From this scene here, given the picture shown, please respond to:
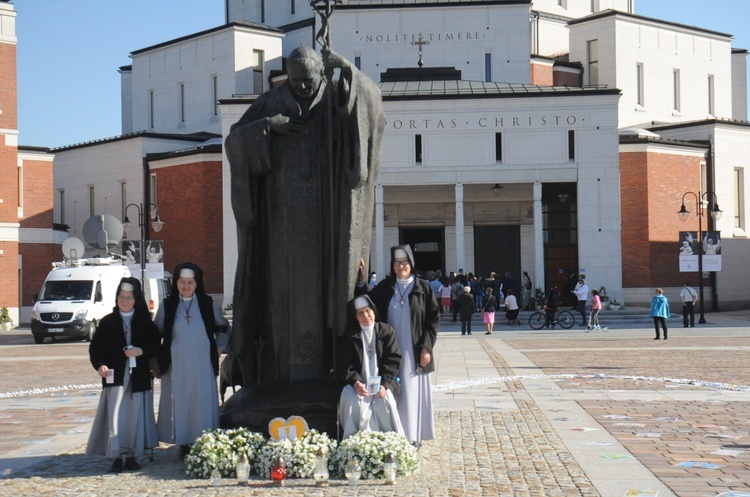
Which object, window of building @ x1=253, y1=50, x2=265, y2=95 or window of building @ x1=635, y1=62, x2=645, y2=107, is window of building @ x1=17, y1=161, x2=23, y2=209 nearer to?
window of building @ x1=253, y1=50, x2=265, y2=95

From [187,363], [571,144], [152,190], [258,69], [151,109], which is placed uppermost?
[258,69]

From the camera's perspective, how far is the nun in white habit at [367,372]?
999cm

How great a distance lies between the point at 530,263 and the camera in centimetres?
4838

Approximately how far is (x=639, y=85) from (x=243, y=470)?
4995cm

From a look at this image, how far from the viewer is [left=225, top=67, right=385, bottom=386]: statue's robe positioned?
10.4 meters

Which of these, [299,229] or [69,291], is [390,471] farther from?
[69,291]

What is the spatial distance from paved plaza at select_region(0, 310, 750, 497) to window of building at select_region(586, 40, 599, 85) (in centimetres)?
3384

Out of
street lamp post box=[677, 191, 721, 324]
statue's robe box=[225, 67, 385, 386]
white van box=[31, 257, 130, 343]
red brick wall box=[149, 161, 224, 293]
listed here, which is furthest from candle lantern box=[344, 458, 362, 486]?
red brick wall box=[149, 161, 224, 293]

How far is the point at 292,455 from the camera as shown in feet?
31.7

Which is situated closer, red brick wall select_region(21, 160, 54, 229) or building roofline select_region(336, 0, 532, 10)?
red brick wall select_region(21, 160, 54, 229)

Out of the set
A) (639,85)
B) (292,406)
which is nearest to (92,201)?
(639,85)

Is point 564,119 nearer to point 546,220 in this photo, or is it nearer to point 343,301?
point 546,220

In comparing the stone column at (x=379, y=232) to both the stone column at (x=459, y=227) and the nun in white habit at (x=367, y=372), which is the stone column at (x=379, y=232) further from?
the nun in white habit at (x=367, y=372)

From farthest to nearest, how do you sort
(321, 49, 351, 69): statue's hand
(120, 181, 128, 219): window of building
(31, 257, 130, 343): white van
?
(120, 181, 128, 219): window of building < (31, 257, 130, 343): white van < (321, 49, 351, 69): statue's hand
